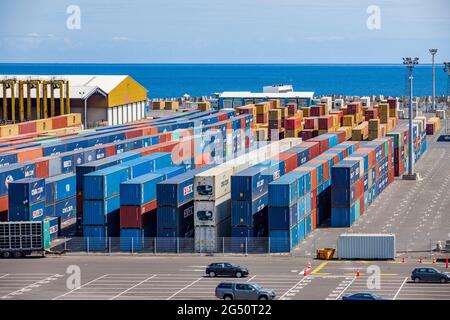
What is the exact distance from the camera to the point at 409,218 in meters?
64.7

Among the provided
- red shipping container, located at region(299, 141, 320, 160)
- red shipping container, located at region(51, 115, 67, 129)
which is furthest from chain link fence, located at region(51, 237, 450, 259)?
red shipping container, located at region(51, 115, 67, 129)

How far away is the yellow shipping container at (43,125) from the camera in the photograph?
95.6m

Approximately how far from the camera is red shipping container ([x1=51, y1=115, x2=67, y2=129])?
97750 mm

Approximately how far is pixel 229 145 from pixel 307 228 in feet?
118

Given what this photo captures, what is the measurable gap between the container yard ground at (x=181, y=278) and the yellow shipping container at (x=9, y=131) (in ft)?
130

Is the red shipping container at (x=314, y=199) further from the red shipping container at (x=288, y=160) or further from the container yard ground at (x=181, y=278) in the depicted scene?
the container yard ground at (x=181, y=278)

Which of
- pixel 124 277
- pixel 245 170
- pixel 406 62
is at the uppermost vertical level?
pixel 406 62

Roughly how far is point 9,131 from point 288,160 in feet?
120

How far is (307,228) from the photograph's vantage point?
191 ft

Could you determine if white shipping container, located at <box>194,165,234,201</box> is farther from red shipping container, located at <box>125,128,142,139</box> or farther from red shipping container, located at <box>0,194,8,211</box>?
red shipping container, located at <box>125,128,142,139</box>

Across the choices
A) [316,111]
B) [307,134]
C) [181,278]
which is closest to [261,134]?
[307,134]

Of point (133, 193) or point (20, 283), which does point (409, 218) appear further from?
point (20, 283)
